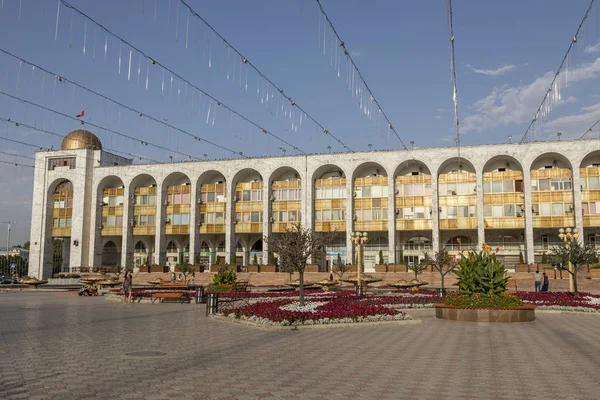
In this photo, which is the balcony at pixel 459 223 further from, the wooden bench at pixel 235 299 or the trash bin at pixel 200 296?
the trash bin at pixel 200 296

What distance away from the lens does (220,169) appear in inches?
2515

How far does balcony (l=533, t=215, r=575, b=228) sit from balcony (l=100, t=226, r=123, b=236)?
47796 millimetres

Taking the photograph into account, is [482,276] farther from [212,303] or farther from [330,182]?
[330,182]

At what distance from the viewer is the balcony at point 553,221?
173ft

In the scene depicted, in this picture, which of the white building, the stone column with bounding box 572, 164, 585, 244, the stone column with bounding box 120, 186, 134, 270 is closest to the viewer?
the stone column with bounding box 572, 164, 585, 244

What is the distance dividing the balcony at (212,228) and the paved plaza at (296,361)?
4792 cm

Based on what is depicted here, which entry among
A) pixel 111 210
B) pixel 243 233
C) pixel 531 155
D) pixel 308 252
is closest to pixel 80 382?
pixel 308 252

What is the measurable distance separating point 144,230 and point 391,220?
30.5 meters

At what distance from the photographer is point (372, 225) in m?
58.6

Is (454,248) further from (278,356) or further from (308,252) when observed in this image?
(278,356)

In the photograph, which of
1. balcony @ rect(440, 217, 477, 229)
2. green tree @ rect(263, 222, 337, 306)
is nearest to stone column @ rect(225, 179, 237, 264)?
balcony @ rect(440, 217, 477, 229)

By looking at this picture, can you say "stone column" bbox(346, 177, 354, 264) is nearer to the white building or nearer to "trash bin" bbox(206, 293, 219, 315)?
the white building

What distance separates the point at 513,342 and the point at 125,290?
753 inches

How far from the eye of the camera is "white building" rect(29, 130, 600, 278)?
177 feet
